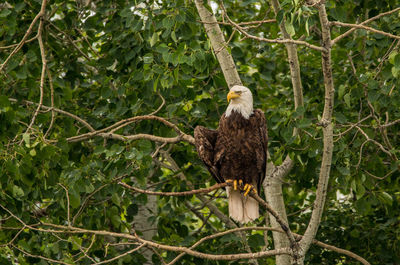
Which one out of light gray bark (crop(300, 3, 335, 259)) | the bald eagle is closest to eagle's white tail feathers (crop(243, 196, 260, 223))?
the bald eagle

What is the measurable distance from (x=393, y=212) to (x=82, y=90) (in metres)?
3.02

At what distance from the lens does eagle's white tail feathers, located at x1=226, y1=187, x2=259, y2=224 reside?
16.2ft

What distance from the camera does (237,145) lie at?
470 cm

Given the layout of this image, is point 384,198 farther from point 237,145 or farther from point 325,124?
point 325,124

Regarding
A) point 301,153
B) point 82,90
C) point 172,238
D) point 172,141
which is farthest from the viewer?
point 82,90

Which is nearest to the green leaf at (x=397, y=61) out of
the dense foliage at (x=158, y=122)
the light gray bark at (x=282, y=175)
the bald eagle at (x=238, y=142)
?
the dense foliage at (x=158, y=122)

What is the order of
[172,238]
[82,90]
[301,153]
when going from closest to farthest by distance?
[301,153] → [172,238] → [82,90]

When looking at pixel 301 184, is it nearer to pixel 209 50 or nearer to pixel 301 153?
pixel 301 153

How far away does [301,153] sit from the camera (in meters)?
4.66

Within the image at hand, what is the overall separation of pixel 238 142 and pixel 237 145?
23 mm

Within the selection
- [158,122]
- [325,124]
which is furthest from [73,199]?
[325,124]

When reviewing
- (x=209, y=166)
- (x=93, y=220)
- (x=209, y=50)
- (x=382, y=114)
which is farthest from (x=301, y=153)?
(x=93, y=220)

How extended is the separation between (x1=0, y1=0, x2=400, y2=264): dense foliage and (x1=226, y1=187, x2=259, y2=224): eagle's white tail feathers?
196 mm

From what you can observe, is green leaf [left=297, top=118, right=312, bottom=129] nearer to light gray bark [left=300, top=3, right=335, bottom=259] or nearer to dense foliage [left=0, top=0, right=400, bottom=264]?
dense foliage [left=0, top=0, right=400, bottom=264]
